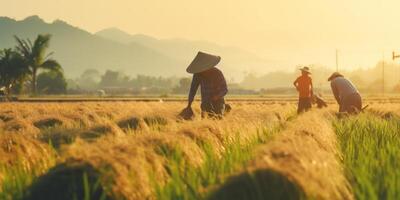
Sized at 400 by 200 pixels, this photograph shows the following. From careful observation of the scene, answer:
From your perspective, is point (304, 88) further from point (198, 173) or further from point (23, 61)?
point (23, 61)

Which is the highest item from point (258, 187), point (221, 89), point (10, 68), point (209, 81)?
point (10, 68)

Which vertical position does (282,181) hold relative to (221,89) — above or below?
below

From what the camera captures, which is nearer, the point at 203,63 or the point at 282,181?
the point at 282,181

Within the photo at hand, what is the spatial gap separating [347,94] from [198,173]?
9.94 meters

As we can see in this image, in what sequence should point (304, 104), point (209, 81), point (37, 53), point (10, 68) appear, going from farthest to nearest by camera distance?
point (37, 53) < point (10, 68) < point (304, 104) < point (209, 81)

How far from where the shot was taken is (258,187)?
10.1ft

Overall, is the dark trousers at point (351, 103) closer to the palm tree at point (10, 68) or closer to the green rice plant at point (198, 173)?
the green rice plant at point (198, 173)

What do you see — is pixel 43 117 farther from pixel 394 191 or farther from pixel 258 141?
pixel 394 191

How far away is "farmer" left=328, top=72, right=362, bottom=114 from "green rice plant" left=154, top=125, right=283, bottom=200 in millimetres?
7941

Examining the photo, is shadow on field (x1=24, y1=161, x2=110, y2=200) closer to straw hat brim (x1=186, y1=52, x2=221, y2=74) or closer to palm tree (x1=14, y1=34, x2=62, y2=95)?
straw hat brim (x1=186, y1=52, x2=221, y2=74)

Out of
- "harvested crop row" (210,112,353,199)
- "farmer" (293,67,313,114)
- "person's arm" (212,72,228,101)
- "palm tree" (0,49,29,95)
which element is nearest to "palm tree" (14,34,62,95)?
"palm tree" (0,49,29,95)

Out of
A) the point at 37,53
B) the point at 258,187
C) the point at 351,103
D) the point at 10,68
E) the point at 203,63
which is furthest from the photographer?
the point at 37,53

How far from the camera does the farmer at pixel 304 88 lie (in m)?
15.7

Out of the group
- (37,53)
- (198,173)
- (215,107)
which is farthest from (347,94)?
(37,53)
